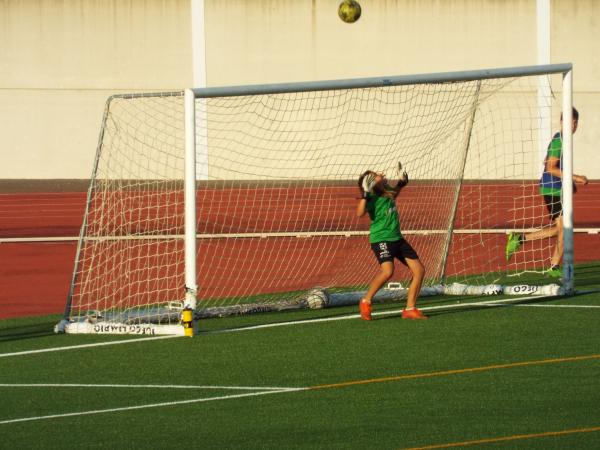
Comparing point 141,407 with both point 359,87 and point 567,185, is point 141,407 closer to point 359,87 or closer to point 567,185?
point 359,87

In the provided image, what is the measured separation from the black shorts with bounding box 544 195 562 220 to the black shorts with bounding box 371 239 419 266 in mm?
3494

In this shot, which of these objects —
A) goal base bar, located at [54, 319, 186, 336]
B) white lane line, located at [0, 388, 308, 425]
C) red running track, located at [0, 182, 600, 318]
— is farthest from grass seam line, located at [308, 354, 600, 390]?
red running track, located at [0, 182, 600, 318]

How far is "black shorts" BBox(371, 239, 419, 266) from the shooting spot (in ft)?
38.8

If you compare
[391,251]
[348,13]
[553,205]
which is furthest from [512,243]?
[348,13]

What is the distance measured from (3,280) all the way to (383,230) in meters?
7.44

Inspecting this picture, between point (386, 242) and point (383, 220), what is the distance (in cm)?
22

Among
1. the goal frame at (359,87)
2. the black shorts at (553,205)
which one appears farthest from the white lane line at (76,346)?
the black shorts at (553,205)

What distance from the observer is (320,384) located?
28.3ft

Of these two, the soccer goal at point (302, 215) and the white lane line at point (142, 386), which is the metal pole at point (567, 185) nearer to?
the soccer goal at point (302, 215)

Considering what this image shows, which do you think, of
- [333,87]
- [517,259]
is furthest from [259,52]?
[333,87]

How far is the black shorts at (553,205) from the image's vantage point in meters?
14.9

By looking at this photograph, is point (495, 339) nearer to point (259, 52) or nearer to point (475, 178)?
point (475, 178)

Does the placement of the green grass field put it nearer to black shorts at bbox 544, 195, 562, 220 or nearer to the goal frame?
the goal frame

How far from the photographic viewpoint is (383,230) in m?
11.9
